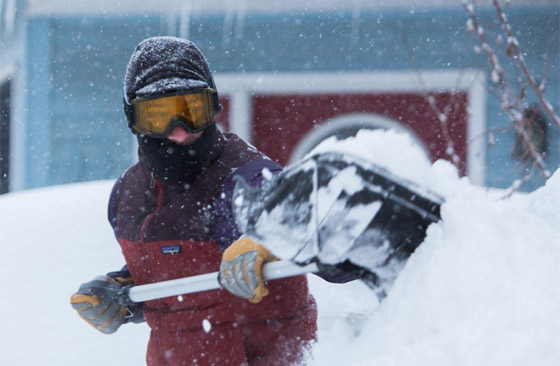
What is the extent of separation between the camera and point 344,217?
4.00ft

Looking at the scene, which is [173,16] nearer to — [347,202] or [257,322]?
[257,322]

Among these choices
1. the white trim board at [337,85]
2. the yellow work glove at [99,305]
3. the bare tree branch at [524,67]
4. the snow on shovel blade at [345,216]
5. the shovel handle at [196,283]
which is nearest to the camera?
the snow on shovel blade at [345,216]

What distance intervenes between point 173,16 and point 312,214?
4965 mm

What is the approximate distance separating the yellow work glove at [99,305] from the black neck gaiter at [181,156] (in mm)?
432

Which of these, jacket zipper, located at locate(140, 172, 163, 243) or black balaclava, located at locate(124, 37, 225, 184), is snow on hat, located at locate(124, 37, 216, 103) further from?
jacket zipper, located at locate(140, 172, 163, 243)

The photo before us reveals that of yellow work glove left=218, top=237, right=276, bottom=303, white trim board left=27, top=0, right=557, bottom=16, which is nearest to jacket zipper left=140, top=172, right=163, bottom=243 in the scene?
yellow work glove left=218, top=237, right=276, bottom=303

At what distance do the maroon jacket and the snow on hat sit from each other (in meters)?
0.22

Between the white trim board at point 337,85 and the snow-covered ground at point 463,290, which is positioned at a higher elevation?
the snow-covered ground at point 463,290

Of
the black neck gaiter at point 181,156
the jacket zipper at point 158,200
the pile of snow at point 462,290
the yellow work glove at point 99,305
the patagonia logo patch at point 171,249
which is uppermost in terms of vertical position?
the pile of snow at point 462,290

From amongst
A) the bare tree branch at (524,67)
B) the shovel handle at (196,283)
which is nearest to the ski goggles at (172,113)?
the shovel handle at (196,283)

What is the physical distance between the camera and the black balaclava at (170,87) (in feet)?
6.12

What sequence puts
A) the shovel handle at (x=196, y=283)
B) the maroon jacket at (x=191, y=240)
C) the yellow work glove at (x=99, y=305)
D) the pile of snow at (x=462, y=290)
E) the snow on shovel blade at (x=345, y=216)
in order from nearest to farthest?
the pile of snow at (x=462, y=290) → the snow on shovel blade at (x=345, y=216) → the shovel handle at (x=196, y=283) → the maroon jacket at (x=191, y=240) → the yellow work glove at (x=99, y=305)

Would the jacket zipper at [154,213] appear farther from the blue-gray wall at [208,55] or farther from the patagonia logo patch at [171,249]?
the blue-gray wall at [208,55]

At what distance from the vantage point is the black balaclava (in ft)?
6.12
